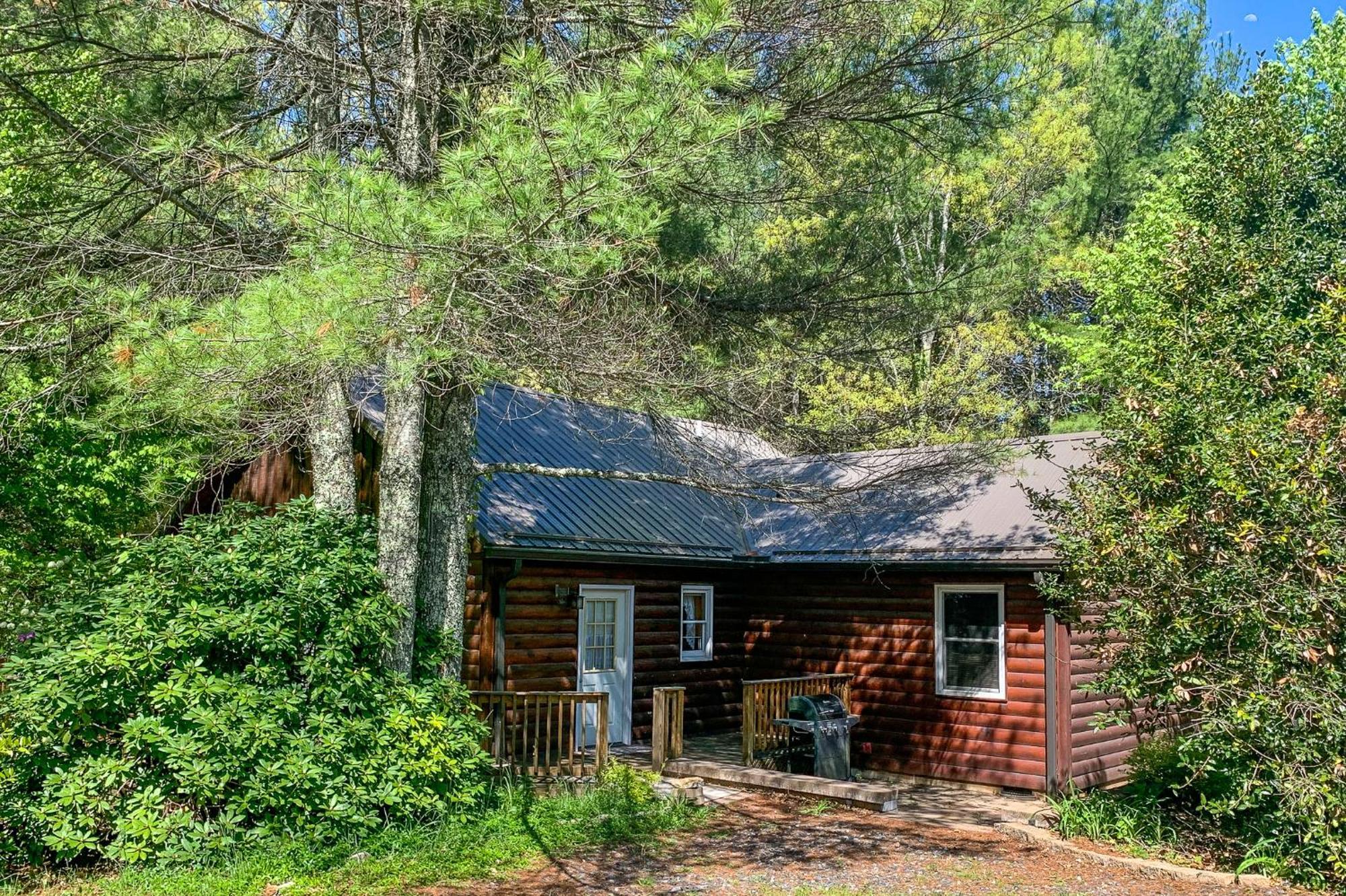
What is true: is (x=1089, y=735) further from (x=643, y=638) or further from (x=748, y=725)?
(x=643, y=638)

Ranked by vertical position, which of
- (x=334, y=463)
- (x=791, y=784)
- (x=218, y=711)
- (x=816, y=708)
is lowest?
(x=791, y=784)

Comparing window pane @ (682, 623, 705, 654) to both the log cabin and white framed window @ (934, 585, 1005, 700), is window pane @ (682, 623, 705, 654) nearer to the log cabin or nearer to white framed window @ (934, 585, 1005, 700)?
the log cabin

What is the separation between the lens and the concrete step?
10.5 metres

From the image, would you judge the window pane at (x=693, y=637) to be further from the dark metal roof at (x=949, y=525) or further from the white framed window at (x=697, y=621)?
the dark metal roof at (x=949, y=525)

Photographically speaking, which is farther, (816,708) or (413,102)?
(816,708)

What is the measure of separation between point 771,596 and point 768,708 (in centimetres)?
288

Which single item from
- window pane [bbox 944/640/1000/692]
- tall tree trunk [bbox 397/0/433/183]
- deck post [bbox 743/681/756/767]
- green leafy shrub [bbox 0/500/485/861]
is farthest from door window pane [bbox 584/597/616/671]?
tall tree trunk [bbox 397/0/433/183]

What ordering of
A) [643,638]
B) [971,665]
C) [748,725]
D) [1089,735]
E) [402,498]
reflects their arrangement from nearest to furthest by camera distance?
[402,498] → [748,725] → [1089,735] → [971,665] → [643,638]

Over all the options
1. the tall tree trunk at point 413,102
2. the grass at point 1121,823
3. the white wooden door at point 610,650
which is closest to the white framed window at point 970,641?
the grass at point 1121,823

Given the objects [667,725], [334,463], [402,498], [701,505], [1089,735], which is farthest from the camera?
[701,505]

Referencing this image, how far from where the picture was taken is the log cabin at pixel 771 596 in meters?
11.7

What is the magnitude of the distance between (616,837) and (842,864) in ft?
6.22

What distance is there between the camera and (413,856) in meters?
7.77

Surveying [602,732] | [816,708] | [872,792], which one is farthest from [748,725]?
[602,732]
